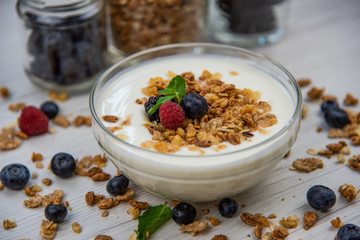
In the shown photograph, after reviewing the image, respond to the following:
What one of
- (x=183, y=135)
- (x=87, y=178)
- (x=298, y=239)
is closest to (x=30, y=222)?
(x=87, y=178)

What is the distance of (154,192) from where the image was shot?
1.39 meters

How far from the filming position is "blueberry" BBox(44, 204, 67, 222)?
4.44ft

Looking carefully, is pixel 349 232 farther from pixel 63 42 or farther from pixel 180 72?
pixel 63 42

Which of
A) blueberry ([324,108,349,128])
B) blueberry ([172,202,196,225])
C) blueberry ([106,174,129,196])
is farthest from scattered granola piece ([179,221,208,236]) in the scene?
blueberry ([324,108,349,128])

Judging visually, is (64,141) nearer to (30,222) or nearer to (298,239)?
(30,222)

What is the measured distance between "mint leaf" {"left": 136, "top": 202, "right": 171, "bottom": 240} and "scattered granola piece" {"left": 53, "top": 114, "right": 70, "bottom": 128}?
1.99ft

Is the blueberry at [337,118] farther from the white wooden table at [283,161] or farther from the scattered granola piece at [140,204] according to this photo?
the scattered granola piece at [140,204]

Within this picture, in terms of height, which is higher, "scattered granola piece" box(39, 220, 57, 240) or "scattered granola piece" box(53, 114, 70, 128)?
"scattered granola piece" box(39, 220, 57, 240)

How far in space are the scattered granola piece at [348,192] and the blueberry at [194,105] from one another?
0.48 metres

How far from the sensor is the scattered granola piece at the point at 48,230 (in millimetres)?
1327

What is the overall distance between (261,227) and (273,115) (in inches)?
12.6

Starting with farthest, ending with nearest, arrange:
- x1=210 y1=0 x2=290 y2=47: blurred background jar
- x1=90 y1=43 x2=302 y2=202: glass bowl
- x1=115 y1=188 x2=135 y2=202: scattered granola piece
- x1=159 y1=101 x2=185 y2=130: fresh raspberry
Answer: x1=210 y1=0 x2=290 y2=47: blurred background jar < x1=115 y1=188 x2=135 y2=202: scattered granola piece < x1=159 y1=101 x2=185 y2=130: fresh raspberry < x1=90 y1=43 x2=302 y2=202: glass bowl

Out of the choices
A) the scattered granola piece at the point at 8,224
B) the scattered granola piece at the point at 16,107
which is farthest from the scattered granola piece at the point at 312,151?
the scattered granola piece at the point at 16,107

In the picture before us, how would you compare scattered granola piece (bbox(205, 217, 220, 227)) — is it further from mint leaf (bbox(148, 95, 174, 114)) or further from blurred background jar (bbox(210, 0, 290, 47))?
blurred background jar (bbox(210, 0, 290, 47))
